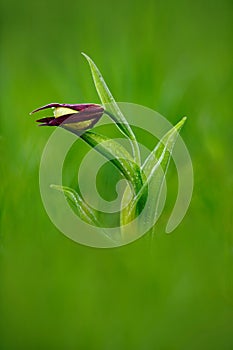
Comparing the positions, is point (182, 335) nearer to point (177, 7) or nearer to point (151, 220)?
point (151, 220)

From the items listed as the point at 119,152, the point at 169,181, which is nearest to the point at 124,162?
the point at 119,152

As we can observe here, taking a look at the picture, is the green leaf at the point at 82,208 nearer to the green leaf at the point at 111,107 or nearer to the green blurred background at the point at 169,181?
the green blurred background at the point at 169,181

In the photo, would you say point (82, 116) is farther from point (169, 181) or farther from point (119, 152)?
point (169, 181)

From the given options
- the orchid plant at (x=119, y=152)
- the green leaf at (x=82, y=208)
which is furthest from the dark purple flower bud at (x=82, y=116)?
the green leaf at (x=82, y=208)

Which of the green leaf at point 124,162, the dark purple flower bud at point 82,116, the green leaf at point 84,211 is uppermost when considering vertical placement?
the dark purple flower bud at point 82,116

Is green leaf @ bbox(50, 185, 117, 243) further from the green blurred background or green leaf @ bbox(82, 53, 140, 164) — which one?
green leaf @ bbox(82, 53, 140, 164)

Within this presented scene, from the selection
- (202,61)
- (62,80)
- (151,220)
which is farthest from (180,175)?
(62,80)
